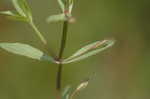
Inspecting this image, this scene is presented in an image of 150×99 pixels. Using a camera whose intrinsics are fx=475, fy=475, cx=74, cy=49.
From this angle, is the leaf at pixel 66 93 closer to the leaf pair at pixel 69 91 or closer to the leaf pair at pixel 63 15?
the leaf pair at pixel 69 91

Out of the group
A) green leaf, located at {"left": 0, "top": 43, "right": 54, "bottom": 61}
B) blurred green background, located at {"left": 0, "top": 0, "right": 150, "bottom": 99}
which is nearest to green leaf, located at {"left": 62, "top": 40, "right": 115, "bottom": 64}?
green leaf, located at {"left": 0, "top": 43, "right": 54, "bottom": 61}

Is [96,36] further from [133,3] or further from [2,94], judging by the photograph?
[2,94]

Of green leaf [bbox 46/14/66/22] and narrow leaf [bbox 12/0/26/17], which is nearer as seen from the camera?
green leaf [bbox 46/14/66/22]

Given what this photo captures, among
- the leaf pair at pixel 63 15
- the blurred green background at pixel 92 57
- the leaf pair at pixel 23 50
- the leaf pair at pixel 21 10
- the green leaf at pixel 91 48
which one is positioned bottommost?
the blurred green background at pixel 92 57

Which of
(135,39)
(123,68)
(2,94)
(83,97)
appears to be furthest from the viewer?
(135,39)

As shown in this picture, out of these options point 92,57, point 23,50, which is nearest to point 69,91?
point 23,50

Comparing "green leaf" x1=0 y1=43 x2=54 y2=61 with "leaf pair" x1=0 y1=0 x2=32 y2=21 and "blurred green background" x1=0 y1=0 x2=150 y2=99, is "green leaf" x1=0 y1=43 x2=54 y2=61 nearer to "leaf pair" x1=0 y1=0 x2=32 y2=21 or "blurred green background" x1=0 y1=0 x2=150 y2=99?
"leaf pair" x1=0 y1=0 x2=32 y2=21

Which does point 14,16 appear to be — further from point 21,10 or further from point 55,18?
point 55,18

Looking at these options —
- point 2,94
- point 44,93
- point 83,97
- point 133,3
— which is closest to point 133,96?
point 83,97

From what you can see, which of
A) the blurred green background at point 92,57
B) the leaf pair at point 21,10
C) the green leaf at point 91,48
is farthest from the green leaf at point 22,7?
the blurred green background at point 92,57
